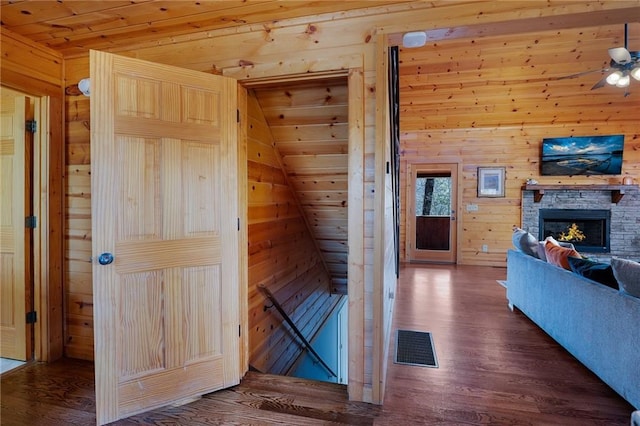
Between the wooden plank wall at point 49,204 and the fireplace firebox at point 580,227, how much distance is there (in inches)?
270

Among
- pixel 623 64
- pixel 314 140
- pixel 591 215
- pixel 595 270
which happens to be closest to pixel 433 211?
pixel 591 215

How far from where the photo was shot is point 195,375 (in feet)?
6.28

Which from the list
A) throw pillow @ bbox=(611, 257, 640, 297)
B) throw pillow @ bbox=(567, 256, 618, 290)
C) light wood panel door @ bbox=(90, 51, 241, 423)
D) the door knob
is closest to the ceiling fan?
throw pillow @ bbox=(567, 256, 618, 290)

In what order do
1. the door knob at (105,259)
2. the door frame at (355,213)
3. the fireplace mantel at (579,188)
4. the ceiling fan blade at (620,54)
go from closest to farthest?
the door knob at (105,259) → the door frame at (355,213) → the ceiling fan blade at (620,54) → the fireplace mantel at (579,188)

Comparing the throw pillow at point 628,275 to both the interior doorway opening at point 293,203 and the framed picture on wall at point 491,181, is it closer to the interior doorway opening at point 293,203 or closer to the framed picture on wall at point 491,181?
the interior doorway opening at point 293,203

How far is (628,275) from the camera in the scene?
1.81m

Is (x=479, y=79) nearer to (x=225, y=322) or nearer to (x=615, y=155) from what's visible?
(x=615, y=155)

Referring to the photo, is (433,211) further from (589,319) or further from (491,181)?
(589,319)

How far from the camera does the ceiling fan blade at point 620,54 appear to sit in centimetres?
280

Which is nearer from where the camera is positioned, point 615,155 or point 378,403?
point 378,403

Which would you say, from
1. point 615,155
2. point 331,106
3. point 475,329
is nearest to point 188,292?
Answer: point 331,106

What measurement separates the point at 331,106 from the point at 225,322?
1693 millimetres

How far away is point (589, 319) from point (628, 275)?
500 millimetres

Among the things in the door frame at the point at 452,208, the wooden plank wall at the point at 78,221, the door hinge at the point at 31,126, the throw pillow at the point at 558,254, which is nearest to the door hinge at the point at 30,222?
the wooden plank wall at the point at 78,221
